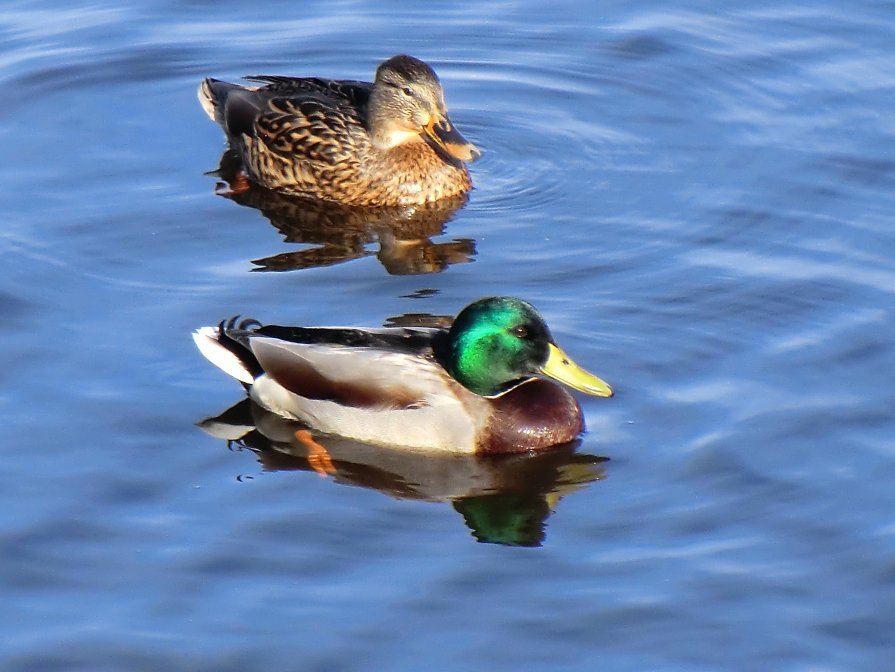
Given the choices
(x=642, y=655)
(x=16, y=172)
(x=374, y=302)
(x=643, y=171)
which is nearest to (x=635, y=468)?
(x=642, y=655)

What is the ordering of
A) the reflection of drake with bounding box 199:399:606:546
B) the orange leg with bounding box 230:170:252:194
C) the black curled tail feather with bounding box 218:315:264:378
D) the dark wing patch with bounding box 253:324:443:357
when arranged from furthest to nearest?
the orange leg with bounding box 230:170:252:194 → the black curled tail feather with bounding box 218:315:264:378 → the dark wing patch with bounding box 253:324:443:357 → the reflection of drake with bounding box 199:399:606:546

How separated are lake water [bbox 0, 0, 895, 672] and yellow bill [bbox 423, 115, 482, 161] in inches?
10.8

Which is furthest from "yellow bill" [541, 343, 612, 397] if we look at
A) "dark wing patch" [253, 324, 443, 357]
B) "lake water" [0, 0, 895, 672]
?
"dark wing patch" [253, 324, 443, 357]

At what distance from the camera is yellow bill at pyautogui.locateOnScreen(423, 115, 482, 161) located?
12.1 metres

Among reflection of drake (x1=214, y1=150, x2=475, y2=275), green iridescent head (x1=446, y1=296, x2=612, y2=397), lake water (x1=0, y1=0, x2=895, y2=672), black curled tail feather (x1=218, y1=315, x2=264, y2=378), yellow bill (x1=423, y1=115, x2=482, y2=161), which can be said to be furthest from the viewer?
yellow bill (x1=423, y1=115, x2=482, y2=161)

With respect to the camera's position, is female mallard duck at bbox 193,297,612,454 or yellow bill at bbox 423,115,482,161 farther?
yellow bill at bbox 423,115,482,161

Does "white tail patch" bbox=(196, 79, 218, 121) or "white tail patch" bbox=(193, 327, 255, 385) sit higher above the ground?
"white tail patch" bbox=(196, 79, 218, 121)

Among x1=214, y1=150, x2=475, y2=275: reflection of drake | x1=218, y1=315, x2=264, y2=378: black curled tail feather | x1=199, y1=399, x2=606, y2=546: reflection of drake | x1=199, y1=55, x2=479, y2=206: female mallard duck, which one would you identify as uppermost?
x1=199, y1=55, x2=479, y2=206: female mallard duck

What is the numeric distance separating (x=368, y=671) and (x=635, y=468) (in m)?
2.06

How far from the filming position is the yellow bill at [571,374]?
29.2ft

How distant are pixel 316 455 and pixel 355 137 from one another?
4.02 meters

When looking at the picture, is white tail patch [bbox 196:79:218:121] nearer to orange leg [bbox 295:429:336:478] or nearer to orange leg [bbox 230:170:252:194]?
orange leg [bbox 230:170:252:194]

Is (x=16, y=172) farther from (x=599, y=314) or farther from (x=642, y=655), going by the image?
(x=642, y=655)

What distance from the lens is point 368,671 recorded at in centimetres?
712
